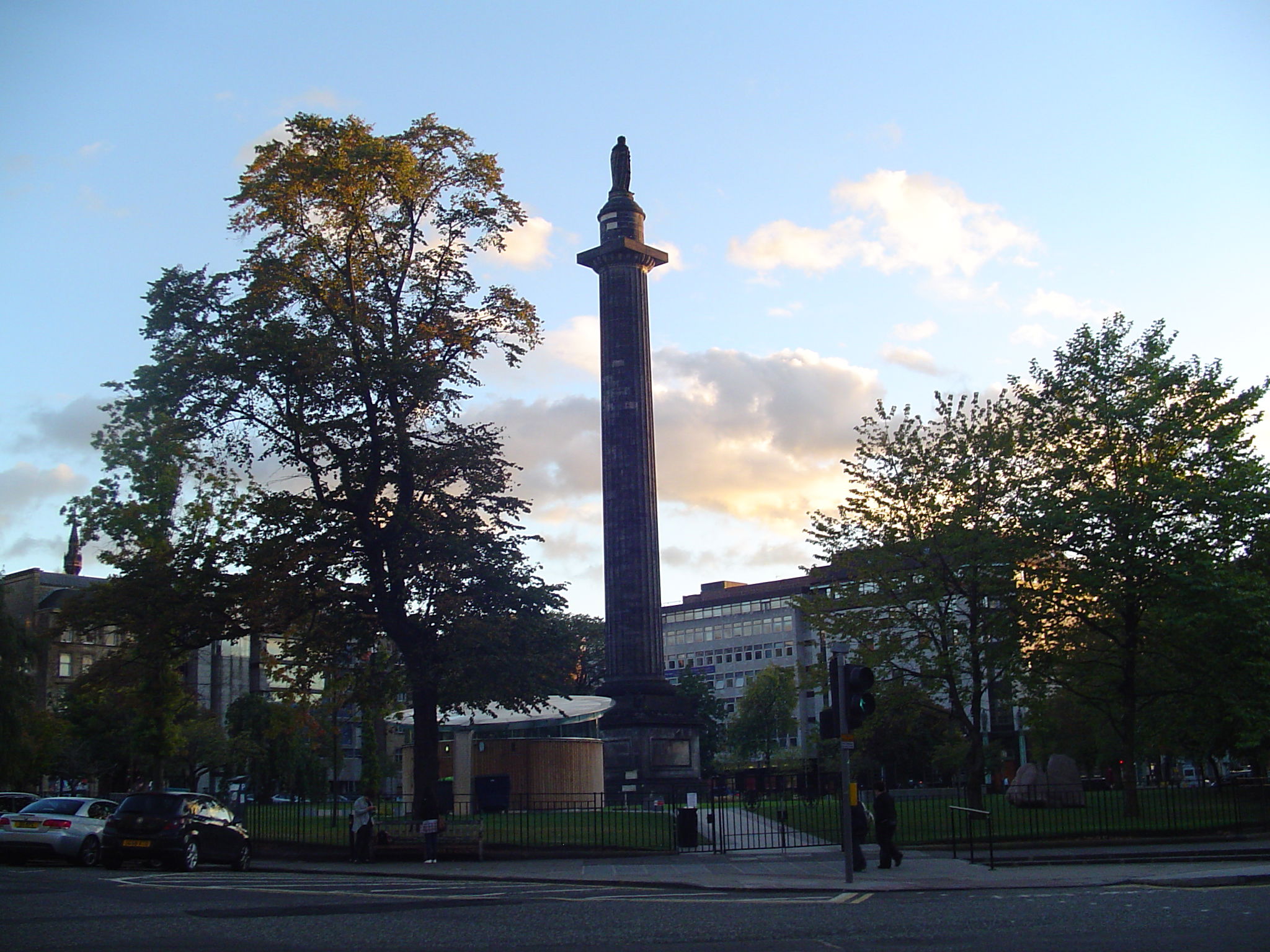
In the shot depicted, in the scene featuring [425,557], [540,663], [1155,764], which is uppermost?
[425,557]

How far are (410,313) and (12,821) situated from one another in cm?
1641

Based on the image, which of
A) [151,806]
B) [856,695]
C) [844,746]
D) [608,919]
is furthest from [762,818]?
[608,919]

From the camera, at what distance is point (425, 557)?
3272 centimetres

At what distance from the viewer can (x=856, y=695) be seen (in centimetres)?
2052


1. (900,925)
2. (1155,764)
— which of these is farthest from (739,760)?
(900,925)

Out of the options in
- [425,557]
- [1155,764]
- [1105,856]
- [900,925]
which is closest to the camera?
[900,925]

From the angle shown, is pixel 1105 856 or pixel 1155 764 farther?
pixel 1155 764

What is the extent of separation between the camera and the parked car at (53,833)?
26.7 meters

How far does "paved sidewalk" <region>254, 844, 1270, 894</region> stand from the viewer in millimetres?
19719

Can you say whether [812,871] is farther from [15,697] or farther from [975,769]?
[15,697]

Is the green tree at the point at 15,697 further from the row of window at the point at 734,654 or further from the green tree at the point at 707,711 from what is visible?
the row of window at the point at 734,654

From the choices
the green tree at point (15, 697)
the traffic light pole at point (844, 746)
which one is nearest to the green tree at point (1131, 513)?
the traffic light pole at point (844, 746)

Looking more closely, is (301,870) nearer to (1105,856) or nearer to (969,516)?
(1105,856)

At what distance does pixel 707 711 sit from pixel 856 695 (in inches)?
3546
